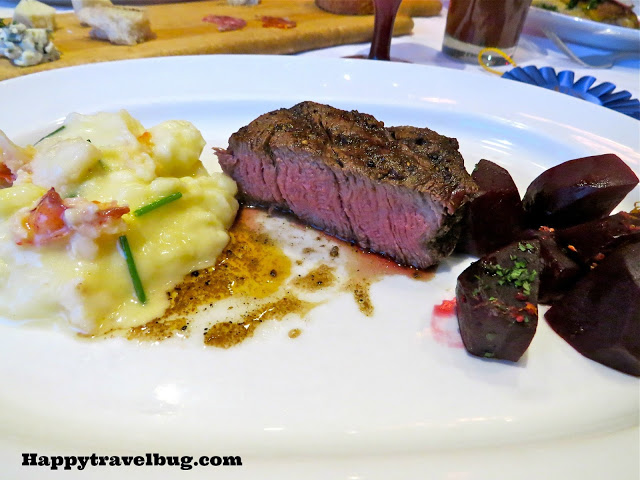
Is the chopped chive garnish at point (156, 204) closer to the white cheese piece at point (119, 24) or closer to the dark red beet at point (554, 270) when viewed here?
the dark red beet at point (554, 270)

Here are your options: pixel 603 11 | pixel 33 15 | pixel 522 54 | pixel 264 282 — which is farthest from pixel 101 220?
pixel 603 11

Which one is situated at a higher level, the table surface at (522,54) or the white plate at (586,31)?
the white plate at (586,31)

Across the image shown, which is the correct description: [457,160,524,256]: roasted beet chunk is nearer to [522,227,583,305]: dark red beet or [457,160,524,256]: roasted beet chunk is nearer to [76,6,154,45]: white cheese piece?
[522,227,583,305]: dark red beet

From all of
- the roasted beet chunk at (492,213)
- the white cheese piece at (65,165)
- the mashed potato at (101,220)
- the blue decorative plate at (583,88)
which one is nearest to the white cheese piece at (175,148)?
the mashed potato at (101,220)

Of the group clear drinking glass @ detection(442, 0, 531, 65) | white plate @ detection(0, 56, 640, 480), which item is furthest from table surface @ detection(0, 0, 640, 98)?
white plate @ detection(0, 56, 640, 480)

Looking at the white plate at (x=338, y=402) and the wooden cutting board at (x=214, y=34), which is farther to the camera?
the wooden cutting board at (x=214, y=34)

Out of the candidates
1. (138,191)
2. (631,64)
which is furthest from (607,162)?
(631,64)
